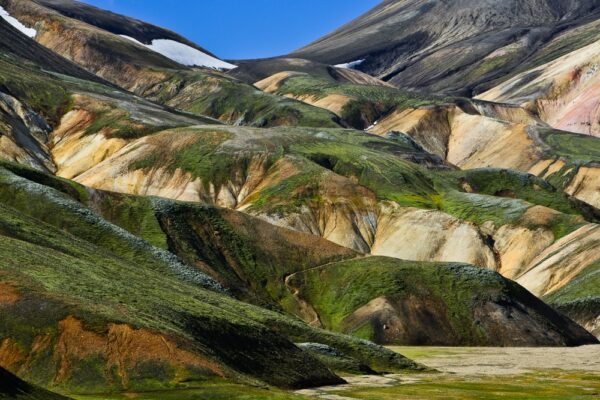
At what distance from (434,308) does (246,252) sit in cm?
2300

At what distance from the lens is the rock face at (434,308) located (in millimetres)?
106500

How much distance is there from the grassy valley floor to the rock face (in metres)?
7.30

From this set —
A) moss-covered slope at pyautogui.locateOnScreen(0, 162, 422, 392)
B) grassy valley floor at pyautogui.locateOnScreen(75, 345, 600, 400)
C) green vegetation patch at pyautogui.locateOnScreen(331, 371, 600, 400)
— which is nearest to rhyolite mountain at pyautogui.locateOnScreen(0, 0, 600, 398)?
moss-covered slope at pyautogui.locateOnScreen(0, 162, 422, 392)

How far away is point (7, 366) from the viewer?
49156 millimetres

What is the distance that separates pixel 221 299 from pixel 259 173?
84.5 m

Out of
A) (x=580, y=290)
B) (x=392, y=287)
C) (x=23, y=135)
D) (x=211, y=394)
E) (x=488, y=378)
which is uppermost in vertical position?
(x=23, y=135)

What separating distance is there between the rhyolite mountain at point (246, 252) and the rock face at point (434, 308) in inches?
8.9

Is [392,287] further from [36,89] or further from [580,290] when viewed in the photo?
[36,89]

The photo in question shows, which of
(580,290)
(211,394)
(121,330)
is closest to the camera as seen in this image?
(211,394)

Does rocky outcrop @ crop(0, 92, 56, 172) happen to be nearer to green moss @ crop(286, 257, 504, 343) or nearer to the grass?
green moss @ crop(286, 257, 504, 343)

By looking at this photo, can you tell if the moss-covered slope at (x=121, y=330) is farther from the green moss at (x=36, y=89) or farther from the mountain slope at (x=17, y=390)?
the green moss at (x=36, y=89)

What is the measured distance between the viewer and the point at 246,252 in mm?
116812

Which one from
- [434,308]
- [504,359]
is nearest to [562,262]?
[434,308]

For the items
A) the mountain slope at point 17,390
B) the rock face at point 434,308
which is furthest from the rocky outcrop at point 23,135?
the mountain slope at point 17,390
